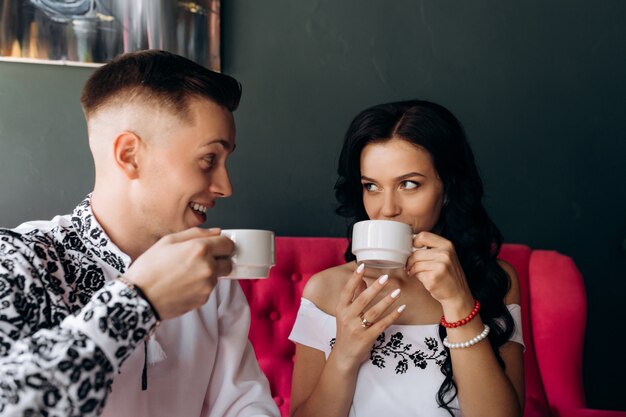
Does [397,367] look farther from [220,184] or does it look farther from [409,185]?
[220,184]

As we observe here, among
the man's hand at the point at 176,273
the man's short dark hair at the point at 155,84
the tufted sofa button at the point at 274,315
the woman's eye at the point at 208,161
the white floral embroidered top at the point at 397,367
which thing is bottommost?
the tufted sofa button at the point at 274,315

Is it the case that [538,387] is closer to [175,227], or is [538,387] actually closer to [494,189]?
[494,189]

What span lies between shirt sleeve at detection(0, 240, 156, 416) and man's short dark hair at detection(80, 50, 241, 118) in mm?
518

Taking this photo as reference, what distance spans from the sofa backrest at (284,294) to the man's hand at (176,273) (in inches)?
42.4

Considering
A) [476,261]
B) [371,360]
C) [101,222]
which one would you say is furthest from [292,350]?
[101,222]

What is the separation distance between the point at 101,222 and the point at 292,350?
1.00 m

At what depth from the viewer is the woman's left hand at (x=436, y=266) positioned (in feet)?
4.51

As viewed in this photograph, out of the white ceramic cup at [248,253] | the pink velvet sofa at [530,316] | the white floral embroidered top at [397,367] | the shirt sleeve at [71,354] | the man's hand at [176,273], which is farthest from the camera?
the pink velvet sofa at [530,316]

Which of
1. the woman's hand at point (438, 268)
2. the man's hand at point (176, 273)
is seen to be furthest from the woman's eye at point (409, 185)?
the man's hand at point (176, 273)

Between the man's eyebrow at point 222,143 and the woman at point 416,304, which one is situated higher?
the man's eyebrow at point 222,143

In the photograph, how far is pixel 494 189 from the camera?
2443 millimetres

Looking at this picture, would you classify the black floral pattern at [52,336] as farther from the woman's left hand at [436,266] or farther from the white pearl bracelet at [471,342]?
the white pearl bracelet at [471,342]

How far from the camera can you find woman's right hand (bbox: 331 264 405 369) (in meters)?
1.42

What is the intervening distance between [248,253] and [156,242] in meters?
0.21
